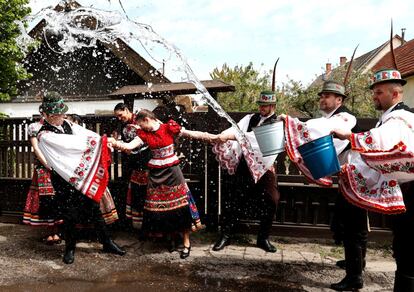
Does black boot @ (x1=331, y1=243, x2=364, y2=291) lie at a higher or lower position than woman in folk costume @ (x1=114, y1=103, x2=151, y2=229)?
lower

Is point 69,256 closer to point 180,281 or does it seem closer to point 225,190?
point 180,281

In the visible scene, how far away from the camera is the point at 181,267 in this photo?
4680 millimetres

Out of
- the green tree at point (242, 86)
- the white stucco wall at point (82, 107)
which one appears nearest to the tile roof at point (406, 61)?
the green tree at point (242, 86)

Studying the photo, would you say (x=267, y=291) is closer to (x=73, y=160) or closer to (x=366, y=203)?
(x=366, y=203)

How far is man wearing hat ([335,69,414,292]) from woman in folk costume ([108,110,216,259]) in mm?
1980

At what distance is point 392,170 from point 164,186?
2.69 m

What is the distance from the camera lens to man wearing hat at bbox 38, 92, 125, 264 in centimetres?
475

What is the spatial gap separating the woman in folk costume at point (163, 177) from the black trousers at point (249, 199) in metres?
0.76

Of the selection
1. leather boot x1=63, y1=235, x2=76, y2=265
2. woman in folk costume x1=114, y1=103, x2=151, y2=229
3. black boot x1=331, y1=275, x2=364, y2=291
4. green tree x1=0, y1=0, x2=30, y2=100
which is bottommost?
black boot x1=331, y1=275, x2=364, y2=291

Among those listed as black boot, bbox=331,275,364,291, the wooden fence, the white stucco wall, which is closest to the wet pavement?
black boot, bbox=331,275,364,291

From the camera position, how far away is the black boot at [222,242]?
17.5 feet

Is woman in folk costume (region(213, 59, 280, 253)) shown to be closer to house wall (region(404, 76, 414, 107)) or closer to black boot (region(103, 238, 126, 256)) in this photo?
black boot (region(103, 238, 126, 256))

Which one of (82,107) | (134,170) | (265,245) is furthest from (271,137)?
(82,107)

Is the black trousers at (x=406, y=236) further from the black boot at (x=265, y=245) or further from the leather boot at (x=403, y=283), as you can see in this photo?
the black boot at (x=265, y=245)
